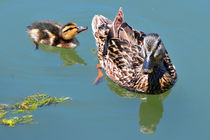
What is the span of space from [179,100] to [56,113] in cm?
137

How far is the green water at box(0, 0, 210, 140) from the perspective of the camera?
4.54m

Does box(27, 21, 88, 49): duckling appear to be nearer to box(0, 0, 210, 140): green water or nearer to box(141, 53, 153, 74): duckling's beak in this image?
box(0, 0, 210, 140): green water

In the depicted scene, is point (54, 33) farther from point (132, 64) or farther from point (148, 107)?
point (148, 107)

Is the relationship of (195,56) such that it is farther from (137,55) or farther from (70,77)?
(70,77)

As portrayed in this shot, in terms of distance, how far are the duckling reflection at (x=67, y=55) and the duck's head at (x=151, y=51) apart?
103 centimetres

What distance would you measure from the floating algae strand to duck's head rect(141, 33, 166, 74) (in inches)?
37.1

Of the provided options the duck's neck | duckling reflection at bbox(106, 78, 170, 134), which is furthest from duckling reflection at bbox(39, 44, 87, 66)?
the duck's neck

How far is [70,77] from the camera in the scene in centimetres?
510

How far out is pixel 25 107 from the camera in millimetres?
4633

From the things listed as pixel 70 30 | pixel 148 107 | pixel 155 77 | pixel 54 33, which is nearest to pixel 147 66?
pixel 155 77

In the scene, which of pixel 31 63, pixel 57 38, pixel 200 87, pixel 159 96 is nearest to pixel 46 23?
pixel 57 38

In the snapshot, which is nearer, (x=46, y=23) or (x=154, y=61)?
(x=154, y=61)

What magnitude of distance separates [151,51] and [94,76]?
94cm

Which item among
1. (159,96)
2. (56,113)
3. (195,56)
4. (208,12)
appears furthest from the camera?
(208,12)
